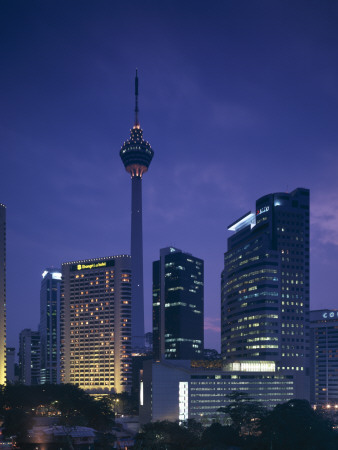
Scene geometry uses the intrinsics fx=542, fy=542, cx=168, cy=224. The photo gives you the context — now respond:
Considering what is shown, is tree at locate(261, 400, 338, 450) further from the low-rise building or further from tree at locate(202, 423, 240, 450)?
the low-rise building

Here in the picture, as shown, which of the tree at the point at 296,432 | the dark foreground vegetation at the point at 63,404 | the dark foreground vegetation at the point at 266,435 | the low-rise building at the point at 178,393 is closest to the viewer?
Answer: the tree at the point at 296,432

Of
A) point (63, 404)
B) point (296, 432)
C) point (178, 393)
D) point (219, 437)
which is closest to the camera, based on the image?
point (296, 432)

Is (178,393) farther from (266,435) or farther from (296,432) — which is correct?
(296,432)

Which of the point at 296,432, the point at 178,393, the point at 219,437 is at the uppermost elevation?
the point at 296,432

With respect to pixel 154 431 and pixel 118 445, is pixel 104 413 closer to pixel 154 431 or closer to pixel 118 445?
pixel 118 445

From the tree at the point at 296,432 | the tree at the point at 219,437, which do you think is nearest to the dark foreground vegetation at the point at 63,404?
the tree at the point at 219,437

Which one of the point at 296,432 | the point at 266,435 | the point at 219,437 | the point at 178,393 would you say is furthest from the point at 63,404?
the point at 296,432

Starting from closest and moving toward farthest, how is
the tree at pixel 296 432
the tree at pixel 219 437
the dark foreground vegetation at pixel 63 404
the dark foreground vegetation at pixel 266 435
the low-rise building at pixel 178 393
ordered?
the tree at pixel 296 432 < the dark foreground vegetation at pixel 266 435 < the tree at pixel 219 437 < the dark foreground vegetation at pixel 63 404 < the low-rise building at pixel 178 393

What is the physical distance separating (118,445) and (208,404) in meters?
62.2

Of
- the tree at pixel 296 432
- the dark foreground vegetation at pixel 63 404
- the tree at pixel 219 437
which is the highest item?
the tree at pixel 296 432

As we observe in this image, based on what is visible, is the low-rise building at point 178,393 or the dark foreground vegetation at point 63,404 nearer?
the dark foreground vegetation at point 63,404

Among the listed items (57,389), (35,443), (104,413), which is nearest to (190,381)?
(104,413)

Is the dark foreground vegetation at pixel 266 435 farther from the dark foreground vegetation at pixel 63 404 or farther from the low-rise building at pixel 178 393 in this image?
the low-rise building at pixel 178 393

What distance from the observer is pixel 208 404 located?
19512 centimetres
